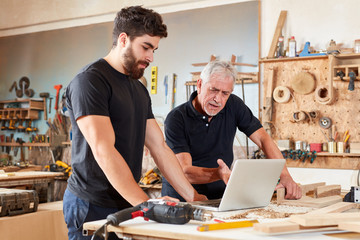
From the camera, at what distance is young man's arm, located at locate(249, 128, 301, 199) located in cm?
227

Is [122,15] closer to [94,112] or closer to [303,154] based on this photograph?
[94,112]

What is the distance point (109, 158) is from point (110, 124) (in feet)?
0.50

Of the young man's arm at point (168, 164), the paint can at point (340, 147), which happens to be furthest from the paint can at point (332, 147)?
the young man's arm at point (168, 164)

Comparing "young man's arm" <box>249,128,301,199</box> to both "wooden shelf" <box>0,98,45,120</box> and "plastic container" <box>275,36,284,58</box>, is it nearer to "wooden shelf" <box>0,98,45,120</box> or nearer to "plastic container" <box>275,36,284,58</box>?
"plastic container" <box>275,36,284,58</box>

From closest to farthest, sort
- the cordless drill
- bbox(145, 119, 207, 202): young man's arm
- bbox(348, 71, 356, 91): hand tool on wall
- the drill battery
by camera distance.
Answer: the cordless drill → bbox(145, 119, 207, 202): young man's arm → the drill battery → bbox(348, 71, 356, 91): hand tool on wall

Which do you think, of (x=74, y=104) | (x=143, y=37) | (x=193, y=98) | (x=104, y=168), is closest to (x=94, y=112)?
(x=74, y=104)

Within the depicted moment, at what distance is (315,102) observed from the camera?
4.67 metres

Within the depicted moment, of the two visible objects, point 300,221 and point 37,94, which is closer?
point 300,221

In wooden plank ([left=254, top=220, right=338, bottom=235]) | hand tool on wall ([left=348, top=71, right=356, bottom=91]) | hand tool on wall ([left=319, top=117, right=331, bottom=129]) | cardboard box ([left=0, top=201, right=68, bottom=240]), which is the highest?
hand tool on wall ([left=348, top=71, right=356, bottom=91])

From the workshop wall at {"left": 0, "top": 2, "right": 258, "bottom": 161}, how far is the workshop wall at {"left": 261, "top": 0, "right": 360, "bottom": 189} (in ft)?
0.60

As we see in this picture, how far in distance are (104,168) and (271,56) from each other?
3507mm

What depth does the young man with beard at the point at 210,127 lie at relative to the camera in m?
2.62

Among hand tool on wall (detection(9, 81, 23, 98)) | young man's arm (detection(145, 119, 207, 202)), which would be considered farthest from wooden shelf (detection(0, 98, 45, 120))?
young man's arm (detection(145, 119, 207, 202))

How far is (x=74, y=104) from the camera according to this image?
1.83m
